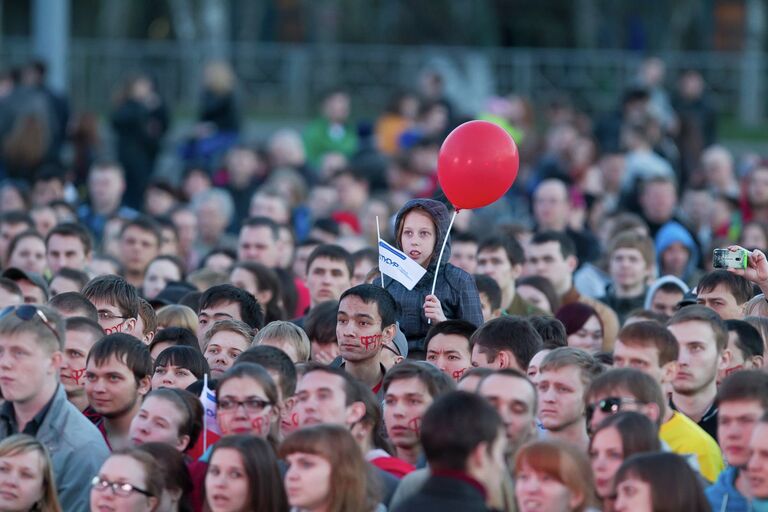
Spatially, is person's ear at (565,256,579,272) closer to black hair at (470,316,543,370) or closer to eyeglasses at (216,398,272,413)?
black hair at (470,316,543,370)

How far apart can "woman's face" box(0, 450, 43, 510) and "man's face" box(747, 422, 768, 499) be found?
3.09 metres

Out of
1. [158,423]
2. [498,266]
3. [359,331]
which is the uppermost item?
[498,266]

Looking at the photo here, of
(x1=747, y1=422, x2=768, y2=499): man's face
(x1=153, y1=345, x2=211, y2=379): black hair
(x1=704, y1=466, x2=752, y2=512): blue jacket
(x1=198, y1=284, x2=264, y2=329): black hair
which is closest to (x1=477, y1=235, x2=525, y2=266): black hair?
(x1=198, y1=284, x2=264, y2=329): black hair

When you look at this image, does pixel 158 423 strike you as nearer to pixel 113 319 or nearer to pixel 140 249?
pixel 113 319

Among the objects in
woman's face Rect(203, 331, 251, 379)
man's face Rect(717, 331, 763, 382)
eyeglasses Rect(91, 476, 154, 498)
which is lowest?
eyeglasses Rect(91, 476, 154, 498)

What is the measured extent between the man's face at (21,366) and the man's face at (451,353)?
7.45 feet

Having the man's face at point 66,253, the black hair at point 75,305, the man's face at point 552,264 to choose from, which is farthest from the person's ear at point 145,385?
the man's face at point 552,264

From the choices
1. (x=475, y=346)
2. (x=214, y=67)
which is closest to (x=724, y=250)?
(x=475, y=346)

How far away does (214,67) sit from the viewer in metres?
22.6

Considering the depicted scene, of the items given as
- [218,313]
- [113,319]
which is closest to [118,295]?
[113,319]

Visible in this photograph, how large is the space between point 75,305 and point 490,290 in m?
2.95

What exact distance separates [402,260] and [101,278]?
Answer: 6.24 feet

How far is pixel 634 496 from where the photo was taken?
650 cm

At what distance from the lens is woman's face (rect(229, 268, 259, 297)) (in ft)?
38.8
